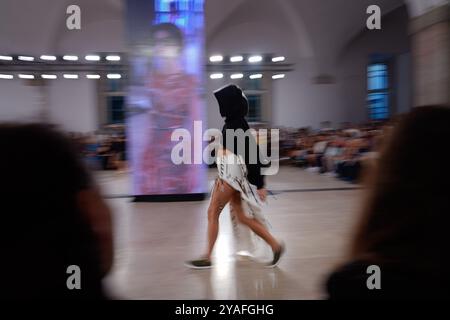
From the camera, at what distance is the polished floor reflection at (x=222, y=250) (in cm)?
286

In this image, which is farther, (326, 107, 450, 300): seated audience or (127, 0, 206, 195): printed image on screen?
(127, 0, 206, 195): printed image on screen

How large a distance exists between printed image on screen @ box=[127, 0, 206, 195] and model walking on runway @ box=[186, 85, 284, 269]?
286 cm

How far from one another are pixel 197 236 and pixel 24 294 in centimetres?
364

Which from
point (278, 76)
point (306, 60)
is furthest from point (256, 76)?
point (306, 60)

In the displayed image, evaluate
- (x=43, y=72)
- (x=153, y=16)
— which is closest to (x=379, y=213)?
(x=153, y=16)

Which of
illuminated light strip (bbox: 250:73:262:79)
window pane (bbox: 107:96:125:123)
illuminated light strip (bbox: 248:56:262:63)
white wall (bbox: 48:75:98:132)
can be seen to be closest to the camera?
illuminated light strip (bbox: 248:56:262:63)

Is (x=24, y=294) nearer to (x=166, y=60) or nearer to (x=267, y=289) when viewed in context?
(x=267, y=289)

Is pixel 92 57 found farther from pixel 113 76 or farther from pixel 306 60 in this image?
pixel 306 60

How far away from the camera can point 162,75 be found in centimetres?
604

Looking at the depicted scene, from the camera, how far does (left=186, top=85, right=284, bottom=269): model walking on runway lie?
3242 mm

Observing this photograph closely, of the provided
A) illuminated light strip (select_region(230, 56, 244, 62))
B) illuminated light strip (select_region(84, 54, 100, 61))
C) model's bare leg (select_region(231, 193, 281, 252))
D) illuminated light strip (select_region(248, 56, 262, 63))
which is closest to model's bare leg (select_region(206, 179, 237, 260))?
model's bare leg (select_region(231, 193, 281, 252))

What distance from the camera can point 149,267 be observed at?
3418 millimetres

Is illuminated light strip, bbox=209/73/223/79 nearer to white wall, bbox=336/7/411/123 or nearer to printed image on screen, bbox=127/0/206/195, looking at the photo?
white wall, bbox=336/7/411/123

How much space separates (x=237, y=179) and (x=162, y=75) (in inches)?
131
